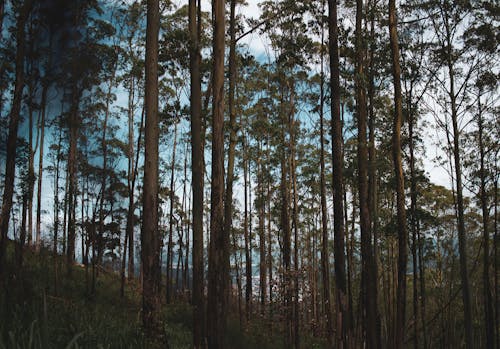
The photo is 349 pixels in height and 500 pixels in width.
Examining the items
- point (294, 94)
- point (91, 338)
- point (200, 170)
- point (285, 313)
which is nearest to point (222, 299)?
point (200, 170)

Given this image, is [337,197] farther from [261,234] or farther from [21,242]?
[261,234]

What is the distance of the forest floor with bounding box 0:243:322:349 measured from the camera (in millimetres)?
2865

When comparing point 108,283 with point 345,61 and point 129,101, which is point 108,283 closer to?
point 129,101

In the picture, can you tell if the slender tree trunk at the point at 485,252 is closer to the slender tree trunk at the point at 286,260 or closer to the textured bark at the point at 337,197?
the slender tree trunk at the point at 286,260

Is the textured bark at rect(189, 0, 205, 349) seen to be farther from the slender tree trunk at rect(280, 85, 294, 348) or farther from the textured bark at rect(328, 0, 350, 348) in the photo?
the slender tree trunk at rect(280, 85, 294, 348)

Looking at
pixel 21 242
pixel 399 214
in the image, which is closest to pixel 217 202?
pixel 21 242

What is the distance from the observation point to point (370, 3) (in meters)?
13.9

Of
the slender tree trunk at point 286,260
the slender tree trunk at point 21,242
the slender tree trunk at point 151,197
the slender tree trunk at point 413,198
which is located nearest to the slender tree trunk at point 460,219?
the slender tree trunk at point 413,198

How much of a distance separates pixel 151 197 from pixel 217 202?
1.63 m

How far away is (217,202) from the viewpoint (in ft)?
24.4

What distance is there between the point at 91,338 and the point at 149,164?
348 centimetres

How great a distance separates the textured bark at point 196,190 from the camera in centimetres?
807

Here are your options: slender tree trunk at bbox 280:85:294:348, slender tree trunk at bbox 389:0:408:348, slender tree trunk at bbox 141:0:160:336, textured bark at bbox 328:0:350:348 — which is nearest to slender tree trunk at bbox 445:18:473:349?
slender tree trunk at bbox 389:0:408:348

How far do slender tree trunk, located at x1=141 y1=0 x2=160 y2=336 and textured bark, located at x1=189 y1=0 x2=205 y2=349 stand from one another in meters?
2.22
